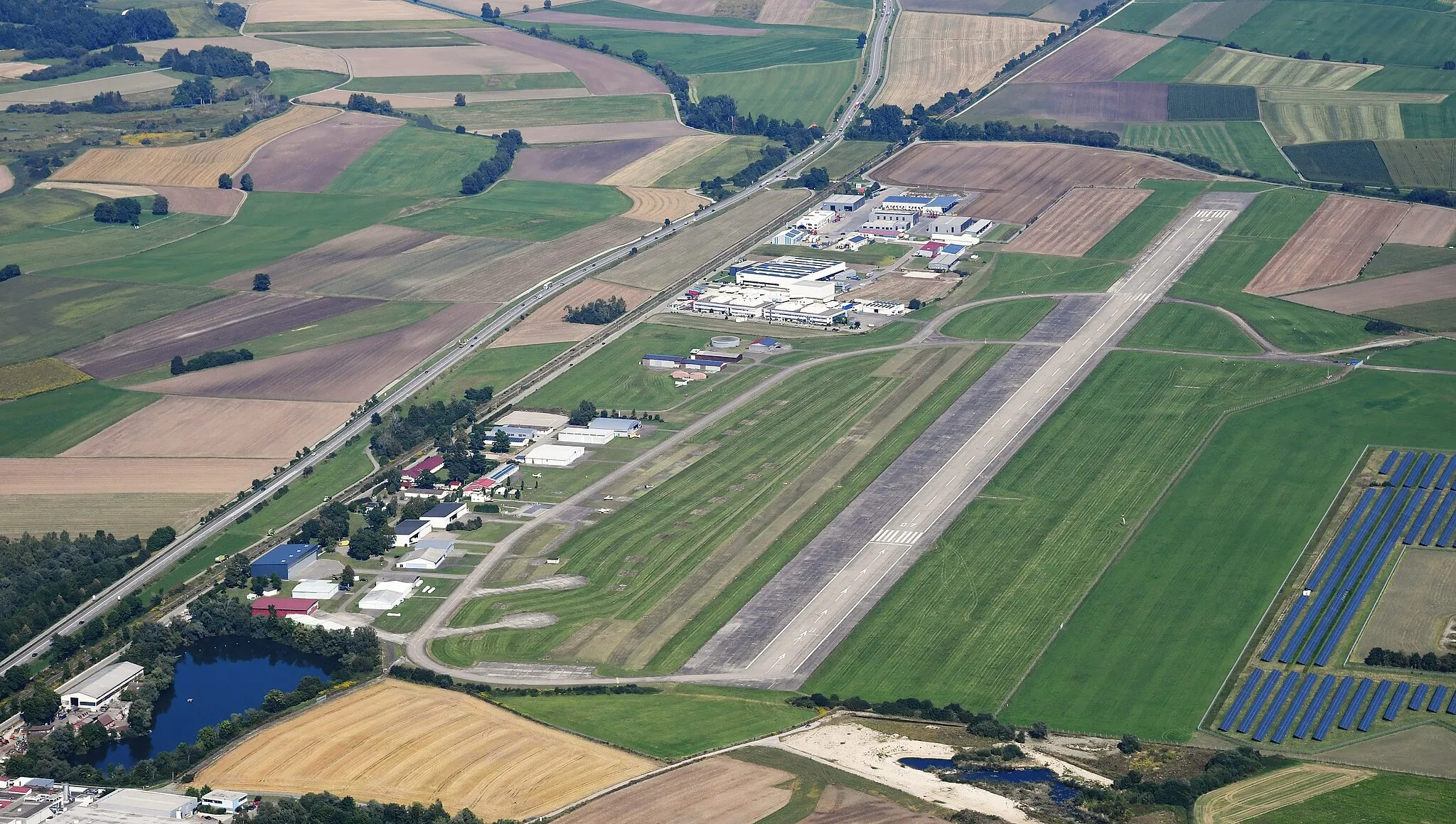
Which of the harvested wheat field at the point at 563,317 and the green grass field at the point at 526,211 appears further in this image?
the green grass field at the point at 526,211

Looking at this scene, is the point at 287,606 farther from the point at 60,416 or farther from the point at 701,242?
the point at 701,242

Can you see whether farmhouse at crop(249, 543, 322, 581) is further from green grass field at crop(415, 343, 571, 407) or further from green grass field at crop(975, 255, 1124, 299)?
green grass field at crop(975, 255, 1124, 299)

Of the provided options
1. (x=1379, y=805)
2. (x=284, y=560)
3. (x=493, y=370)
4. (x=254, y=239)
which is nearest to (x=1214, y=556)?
(x=1379, y=805)

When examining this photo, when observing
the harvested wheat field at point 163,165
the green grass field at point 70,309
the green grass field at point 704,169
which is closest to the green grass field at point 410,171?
the harvested wheat field at point 163,165

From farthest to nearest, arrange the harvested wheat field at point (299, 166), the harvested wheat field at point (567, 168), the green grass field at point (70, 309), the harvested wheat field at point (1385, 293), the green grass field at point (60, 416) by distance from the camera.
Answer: the harvested wheat field at point (567, 168), the harvested wheat field at point (299, 166), the harvested wheat field at point (1385, 293), the green grass field at point (70, 309), the green grass field at point (60, 416)

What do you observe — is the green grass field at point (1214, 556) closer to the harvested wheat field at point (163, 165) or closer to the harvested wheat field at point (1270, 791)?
the harvested wheat field at point (1270, 791)

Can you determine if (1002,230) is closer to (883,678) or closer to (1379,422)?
(1379,422)

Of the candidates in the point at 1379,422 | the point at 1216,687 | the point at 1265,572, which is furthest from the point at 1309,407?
the point at 1216,687
